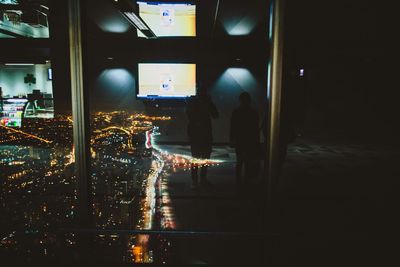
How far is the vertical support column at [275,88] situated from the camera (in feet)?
7.55

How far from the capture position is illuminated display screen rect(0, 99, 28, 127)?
10531mm

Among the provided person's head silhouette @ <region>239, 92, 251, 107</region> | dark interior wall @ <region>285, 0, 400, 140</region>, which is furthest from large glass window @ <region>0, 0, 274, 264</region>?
dark interior wall @ <region>285, 0, 400, 140</region>

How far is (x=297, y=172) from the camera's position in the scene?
7129 mm

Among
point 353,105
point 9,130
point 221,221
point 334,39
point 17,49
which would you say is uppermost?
point 334,39

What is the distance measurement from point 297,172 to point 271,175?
16.5 feet

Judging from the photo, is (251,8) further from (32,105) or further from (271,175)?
(32,105)

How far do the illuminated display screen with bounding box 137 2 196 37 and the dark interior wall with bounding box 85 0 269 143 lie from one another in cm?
28

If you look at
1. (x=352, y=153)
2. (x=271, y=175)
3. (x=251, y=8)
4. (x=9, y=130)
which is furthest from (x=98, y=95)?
(x=352, y=153)

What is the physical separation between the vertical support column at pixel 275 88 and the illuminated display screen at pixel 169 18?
21.5ft

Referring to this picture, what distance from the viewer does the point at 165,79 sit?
854cm

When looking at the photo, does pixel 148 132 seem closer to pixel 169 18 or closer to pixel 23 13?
pixel 169 18

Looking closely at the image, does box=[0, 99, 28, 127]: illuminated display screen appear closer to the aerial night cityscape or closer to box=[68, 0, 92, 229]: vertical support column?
the aerial night cityscape

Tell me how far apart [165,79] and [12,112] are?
6.56m

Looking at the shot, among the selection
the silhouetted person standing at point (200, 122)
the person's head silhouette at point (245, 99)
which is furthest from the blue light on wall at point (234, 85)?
the person's head silhouette at point (245, 99)
